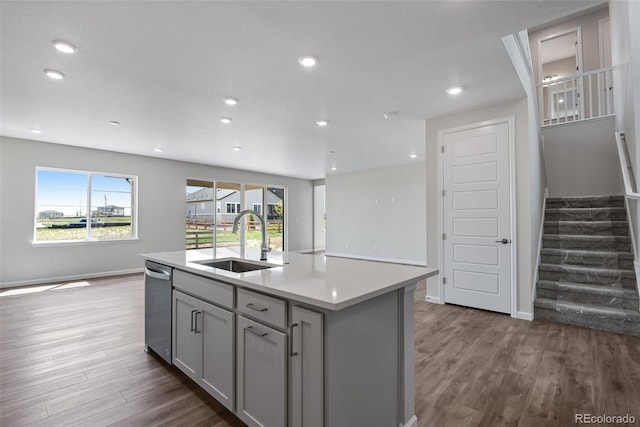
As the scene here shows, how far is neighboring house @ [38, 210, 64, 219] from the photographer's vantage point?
524 cm

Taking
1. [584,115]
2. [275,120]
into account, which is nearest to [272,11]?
[275,120]

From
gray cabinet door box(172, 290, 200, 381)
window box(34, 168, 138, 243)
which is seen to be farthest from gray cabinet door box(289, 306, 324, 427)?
window box(34, 168, 138, 243)

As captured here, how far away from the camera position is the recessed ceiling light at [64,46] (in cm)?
225

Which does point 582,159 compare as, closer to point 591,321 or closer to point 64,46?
point 591,321

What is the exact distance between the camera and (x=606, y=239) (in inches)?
150

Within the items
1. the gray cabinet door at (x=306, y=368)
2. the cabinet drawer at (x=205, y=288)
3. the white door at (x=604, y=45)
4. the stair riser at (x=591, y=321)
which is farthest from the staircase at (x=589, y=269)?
the cabinet drawer at (x=205, y=288)

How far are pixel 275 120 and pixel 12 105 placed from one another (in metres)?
3.08

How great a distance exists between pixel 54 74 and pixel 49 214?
3765 mm

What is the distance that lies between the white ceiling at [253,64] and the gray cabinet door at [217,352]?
1.92 meters

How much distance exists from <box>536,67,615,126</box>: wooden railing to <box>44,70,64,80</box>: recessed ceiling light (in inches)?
245

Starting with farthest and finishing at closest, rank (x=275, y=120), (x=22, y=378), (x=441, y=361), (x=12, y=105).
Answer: (x=275, y=120)
(x=12, y=105)
(x=441, y=361)
(x=22, y=378)

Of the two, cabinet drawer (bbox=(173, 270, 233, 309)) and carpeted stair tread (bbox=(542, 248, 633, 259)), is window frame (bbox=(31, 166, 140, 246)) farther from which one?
carpeted stair tread (bbox=(542, 248, 633, 259))

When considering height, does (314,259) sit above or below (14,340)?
above

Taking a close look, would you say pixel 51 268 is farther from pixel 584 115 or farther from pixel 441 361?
pixel 584 115
